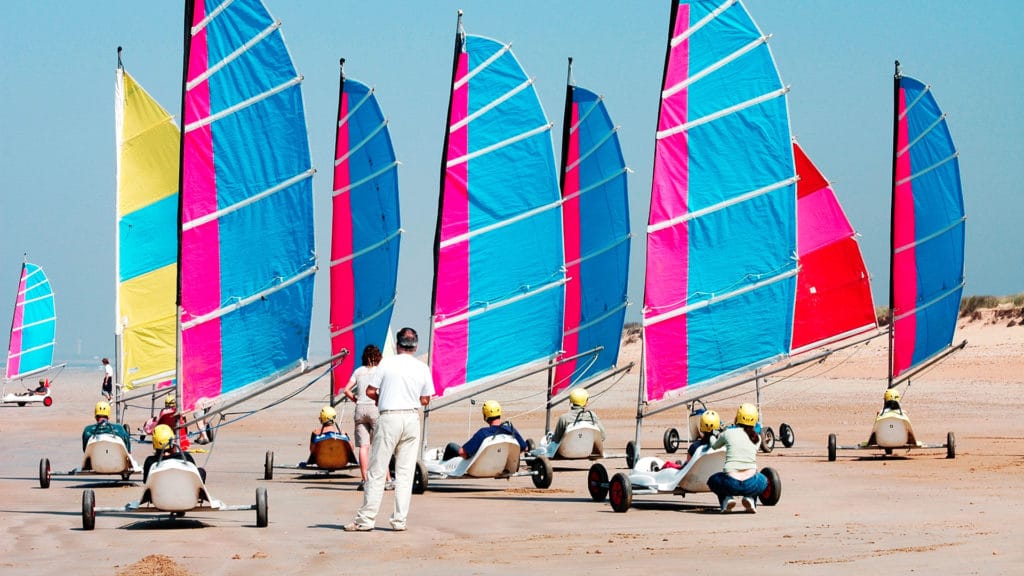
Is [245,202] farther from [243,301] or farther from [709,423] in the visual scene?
[709,423]

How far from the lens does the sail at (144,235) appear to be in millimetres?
24625

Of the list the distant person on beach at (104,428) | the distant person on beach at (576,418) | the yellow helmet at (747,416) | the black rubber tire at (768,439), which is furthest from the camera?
the black rubber tire at (768,439)

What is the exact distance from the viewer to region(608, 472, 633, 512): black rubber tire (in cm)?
1363

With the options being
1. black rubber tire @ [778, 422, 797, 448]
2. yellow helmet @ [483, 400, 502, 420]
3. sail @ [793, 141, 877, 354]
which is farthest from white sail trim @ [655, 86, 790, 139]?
black rubber tire @ [778, 422, 797, 448]

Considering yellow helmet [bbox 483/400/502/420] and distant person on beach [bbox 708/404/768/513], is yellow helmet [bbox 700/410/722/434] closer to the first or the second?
distant person on beach [bbox 708/404/768/513]

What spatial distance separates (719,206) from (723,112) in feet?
3.59

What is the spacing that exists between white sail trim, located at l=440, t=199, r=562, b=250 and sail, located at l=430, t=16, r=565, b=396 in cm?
1

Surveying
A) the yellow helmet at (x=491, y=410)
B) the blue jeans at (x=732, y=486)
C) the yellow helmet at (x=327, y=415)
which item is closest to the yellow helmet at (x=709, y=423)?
the blue jeans at (x=732, y=486)

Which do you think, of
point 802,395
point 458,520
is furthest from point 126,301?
point 802,395

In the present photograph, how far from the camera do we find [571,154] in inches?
979

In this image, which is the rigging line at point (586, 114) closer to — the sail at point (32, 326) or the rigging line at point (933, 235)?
the rigging line at point (933, 235)

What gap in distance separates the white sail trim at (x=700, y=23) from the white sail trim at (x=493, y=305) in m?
3.76

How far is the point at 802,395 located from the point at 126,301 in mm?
19476

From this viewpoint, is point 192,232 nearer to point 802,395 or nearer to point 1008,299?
point 802,395
